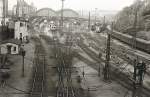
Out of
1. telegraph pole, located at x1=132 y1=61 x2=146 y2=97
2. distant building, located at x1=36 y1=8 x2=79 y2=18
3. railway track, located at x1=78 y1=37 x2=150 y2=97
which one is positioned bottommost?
railway track, located at x1=78 y1=37 x2=150 y2=97

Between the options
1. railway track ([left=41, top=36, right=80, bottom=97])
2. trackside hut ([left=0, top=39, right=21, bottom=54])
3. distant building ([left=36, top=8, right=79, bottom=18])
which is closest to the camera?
railway track ([left=41, top=36, right=80, bottom=97])

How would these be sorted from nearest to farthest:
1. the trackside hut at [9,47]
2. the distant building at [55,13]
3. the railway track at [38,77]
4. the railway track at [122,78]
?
the railway track at [38,77], the railway track at [122,78], the trackside hut at [9,47], the distant building at [55,13]

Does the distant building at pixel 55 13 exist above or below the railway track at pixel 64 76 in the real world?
above

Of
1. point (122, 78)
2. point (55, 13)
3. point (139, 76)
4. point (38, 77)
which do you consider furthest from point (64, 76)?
point (55, 13)

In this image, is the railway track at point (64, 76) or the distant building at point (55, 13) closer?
the railway track at point (64, 76)

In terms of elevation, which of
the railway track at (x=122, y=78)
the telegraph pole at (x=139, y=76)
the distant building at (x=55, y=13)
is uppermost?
the distant building at (x=55, y=13)

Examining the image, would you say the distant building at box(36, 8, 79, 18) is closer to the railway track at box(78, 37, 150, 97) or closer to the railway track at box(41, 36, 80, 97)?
the railway track at box(41, 36, 80, 97)

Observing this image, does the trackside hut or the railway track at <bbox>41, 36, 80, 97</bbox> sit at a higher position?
the trackside hut

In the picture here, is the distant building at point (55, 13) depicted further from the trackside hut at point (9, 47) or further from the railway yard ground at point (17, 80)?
the railway yard ground at point (17, 80)

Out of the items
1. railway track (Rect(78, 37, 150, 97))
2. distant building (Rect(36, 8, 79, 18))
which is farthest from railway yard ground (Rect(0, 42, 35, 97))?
distant building (Rect(36, 8, 79, 18))

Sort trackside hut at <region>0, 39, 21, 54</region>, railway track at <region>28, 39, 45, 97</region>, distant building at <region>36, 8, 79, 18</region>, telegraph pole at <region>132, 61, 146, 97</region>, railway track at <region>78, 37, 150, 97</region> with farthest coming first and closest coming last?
1. distant building at <region>36, 8, 79, 18</region>
2. trackside hut at <region>0, 39, 21, 54</region>
3. railway track at <region>78, 37, 150, 97</region>
4. railway track at <region>28, 39, 45, 97</region>
5. telegraph pole at <region>132, 61, 146, 97</region>

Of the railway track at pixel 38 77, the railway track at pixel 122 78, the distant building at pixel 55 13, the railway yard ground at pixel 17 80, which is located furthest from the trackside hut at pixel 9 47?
the distant building at pixel 55 13

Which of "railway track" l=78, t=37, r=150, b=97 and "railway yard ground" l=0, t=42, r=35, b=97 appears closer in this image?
"railway yard ground" l=0, t=42, r=35, b=97

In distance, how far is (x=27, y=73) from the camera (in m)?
24.0
